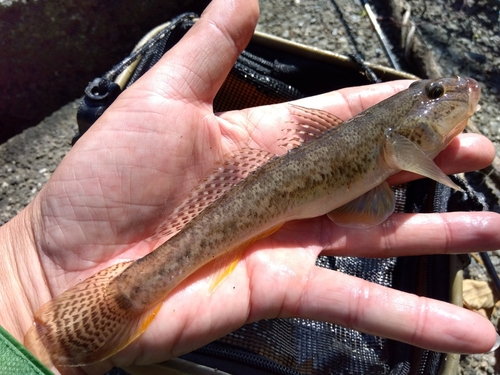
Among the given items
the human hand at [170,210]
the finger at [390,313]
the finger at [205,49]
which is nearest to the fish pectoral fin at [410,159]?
the human hand at [170,210]

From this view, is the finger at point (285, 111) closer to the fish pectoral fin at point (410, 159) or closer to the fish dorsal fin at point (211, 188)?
the fish dorsal fin at point (211, 188)

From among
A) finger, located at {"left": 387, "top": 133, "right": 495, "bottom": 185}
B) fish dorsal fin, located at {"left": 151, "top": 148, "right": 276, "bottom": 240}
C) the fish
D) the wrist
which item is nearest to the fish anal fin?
the fish

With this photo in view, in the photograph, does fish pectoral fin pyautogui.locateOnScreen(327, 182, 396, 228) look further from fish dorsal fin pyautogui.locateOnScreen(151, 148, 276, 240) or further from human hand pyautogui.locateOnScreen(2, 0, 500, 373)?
fish dorsal fin pyautogui.locateOnScreen(151, 148, 276, 240)

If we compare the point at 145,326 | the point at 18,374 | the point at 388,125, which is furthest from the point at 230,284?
the point at 388,125

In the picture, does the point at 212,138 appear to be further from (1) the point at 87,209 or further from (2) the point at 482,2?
(2) the point at 482,2

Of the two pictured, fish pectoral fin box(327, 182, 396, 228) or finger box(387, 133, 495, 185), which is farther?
finger box(387, 133, 495, 185)

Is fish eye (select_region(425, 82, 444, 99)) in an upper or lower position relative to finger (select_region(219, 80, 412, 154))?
upper

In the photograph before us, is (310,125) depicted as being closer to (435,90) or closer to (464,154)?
(435,90)

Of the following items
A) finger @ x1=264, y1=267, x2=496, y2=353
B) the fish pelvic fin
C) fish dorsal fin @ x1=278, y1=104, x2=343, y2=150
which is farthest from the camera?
fish dorsal fin @ x1=278, y1=104, x2=343, y2=150
